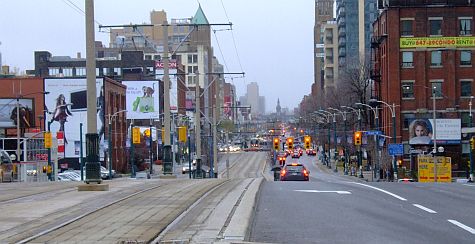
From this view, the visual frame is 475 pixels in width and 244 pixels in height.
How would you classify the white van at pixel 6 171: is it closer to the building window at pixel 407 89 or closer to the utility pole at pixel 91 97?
the utility pole at pixel 91 97

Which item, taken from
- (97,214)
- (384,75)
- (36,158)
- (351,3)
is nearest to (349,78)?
(384,75)

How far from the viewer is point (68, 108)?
302 feet

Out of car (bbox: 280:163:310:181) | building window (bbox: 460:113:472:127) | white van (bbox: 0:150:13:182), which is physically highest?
building window (bbox: 460:113:472:127)

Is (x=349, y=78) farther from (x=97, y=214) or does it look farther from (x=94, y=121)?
(x=97, y=214)

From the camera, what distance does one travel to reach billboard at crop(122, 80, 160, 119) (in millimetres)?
113688

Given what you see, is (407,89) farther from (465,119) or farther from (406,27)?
(465,119)

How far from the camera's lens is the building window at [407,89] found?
247 feet

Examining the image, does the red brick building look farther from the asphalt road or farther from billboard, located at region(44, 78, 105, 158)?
the asphalt road

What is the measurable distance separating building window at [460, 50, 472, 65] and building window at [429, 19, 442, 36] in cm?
313

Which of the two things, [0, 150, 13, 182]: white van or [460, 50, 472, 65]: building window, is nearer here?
[0, 150, 13, 182]: white van

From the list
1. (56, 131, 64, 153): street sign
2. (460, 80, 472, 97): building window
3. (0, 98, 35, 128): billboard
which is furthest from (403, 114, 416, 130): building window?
(0, 98, 35, 128): billboard

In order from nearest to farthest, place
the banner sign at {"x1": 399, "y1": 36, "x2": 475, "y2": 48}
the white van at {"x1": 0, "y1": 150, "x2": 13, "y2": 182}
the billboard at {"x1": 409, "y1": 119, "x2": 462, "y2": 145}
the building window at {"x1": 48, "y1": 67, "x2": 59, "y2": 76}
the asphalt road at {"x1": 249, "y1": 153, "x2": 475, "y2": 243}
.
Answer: the asphalt road at {"x1": 249, "y1": 153, "x2": 475, "y2": 243}, the white van at {"x1": 0, "y1": 150, "x2": 13, "y2": 182}, the billboard at {"x1": 409, "y1": 119, "x2": 462, "y2": 145}, the banner sign at {"x1": 399, "y1": 36, "x2": 475, "y2": 48}, the building window at {"x1": 48, "y1": 67, "x2": 59, "y2": 76}

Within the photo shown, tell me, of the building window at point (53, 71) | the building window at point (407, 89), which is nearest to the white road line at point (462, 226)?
the building window at point (407, 89)

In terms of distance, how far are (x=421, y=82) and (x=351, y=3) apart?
3714 inches
